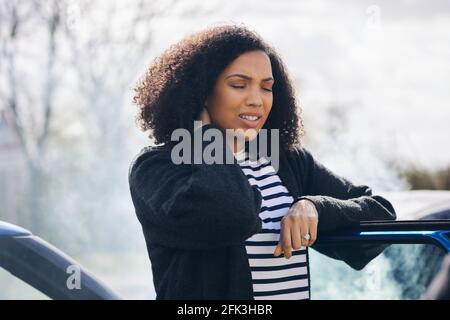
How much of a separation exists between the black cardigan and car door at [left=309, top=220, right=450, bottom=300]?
3.0 inches

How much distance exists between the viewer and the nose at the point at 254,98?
7.54 ft

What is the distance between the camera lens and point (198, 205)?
2.06 meters

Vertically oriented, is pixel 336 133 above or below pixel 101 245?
above

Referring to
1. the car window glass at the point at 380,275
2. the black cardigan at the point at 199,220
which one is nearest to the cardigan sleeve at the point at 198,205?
the black cardigan at the point at 199,220

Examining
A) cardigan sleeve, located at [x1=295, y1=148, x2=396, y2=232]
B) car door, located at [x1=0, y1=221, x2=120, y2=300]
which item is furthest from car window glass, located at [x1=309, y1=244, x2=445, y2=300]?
car door, located at [x1=0, y1=221, x2=120, y2=300]

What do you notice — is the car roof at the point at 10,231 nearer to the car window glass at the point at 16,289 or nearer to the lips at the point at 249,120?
the car window glass at the point at 16,289

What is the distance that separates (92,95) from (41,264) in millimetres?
9683

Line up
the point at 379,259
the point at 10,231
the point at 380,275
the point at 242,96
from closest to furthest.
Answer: the point at 10,231 < the point at 242,96 < the point at 379,259 < the point at 380,275

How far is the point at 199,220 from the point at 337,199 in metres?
0.47

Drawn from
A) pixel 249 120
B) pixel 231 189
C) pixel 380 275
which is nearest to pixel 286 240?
→ pixel 231 189

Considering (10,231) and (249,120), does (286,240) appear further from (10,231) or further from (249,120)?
(10,231)
